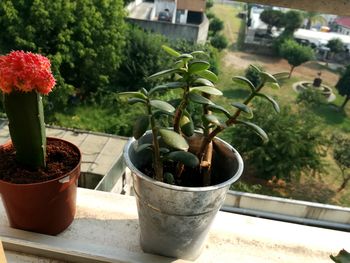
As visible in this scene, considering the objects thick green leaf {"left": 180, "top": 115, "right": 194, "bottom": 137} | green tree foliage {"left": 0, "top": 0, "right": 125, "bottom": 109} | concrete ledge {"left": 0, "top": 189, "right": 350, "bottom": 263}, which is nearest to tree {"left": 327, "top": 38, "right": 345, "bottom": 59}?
green tree foliage {"left": 0, "top": 0, "right": 125, "bottom": 109}

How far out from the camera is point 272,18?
558 inches

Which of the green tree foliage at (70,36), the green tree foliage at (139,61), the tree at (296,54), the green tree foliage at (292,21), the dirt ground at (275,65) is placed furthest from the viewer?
the green tree foliage at (292,21)

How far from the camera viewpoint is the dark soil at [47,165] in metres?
0.83

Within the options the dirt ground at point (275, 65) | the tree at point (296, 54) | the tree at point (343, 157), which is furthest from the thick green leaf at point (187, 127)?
the tree at point (296, 54)

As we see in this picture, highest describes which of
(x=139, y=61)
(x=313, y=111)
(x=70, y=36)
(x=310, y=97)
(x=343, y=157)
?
(x=70, y=36)

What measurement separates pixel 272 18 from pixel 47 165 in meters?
14.7

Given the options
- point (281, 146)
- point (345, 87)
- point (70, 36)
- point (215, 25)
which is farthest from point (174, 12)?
point (281, 146)

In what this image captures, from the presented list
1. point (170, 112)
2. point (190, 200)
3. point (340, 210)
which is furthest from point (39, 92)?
point (340, 210)

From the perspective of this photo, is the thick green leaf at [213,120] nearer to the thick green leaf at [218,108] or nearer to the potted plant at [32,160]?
the thick green leaf at [218,108]

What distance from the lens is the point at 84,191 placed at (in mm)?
1128

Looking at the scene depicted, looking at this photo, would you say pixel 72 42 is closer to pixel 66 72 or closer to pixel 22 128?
pixel 66 72

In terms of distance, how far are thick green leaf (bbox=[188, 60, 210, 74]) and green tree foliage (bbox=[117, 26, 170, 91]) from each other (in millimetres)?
7079

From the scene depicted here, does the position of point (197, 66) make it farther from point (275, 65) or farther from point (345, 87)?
point (275, 65)

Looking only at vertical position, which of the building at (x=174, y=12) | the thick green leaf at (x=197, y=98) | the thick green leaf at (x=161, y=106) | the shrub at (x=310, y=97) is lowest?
the shrub at (x=310, y=97)
